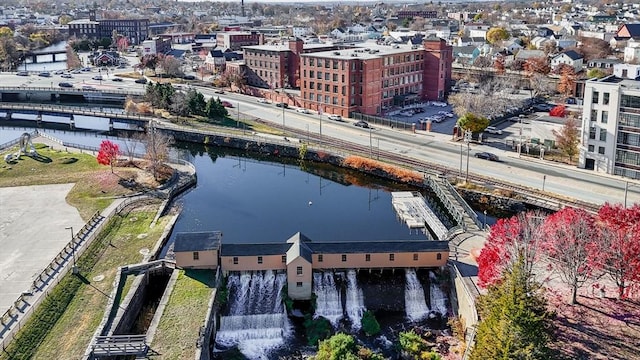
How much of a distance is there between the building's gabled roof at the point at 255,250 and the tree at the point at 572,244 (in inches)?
603

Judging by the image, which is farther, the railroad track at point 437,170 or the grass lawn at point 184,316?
the railroad track at point 437,170

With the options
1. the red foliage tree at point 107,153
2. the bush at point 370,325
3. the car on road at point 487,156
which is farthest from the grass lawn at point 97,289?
the car on road at point 487,156

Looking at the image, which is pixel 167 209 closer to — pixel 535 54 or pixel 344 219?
pixel 344 219

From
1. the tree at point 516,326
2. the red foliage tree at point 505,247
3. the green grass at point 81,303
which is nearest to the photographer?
the tree at point 516,326

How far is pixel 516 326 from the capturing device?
25.1 m

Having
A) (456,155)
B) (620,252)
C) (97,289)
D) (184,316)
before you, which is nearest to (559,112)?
(456,155)

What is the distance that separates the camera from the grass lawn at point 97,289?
30969 millimetres

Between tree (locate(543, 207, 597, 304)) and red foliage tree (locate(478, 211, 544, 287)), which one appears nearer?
red foliage tree (locate(478, 211, 544, 287))

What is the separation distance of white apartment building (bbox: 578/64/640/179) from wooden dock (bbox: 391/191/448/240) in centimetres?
1638

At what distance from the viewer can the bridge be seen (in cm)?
10050

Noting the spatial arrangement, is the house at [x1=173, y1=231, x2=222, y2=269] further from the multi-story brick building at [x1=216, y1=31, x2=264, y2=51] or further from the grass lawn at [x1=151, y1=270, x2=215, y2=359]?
the multi-story brick building at [x1=216, y1=31, x2=264, y2=51]

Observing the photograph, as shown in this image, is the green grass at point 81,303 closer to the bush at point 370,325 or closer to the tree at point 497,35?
the bush at point 370,325

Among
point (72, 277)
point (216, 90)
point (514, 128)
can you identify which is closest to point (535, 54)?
point (514, 128)

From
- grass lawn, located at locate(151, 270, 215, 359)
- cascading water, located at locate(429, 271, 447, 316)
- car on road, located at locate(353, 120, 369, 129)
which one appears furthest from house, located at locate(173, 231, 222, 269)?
car on road, located at locate(353, 120, 369, 129)
